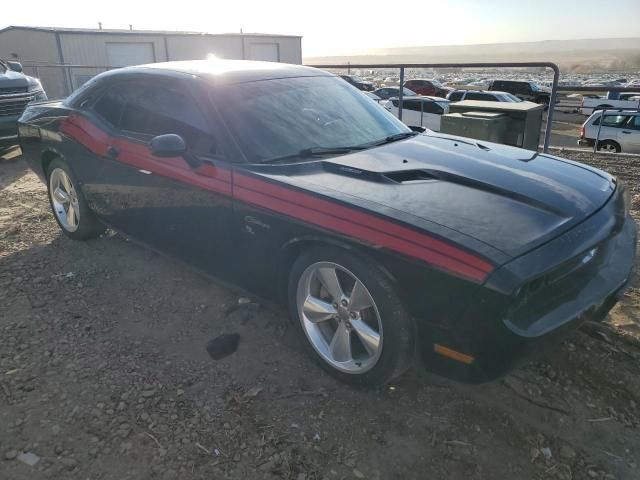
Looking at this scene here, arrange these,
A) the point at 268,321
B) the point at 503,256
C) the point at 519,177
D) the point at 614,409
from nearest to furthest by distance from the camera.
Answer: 1. the point at 503,256
2. the point at 614,409
3. the point at 519,177
4. the point at 268,321

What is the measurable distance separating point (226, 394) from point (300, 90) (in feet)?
6.98

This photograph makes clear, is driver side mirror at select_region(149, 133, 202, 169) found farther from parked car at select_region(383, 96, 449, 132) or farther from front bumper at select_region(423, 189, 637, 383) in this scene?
parked car at select_region(383, 96, 449, 132)

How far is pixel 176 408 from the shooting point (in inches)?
105

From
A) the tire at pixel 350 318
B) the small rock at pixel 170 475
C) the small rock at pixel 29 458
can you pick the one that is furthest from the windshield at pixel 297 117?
the small rock at pixel 29 458

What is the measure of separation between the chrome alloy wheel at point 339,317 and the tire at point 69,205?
8.83ft

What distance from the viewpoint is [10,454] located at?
7.73 feet

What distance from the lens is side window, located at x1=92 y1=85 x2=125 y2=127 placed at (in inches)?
157

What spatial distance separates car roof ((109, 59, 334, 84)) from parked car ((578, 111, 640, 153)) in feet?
40.0

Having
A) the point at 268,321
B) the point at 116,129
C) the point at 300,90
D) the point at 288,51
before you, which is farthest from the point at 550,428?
the point at 288,51

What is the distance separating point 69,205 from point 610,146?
14.3 m

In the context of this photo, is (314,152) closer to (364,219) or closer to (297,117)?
(297,117)

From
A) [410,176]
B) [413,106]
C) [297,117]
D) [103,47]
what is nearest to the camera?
Result: [410,176]

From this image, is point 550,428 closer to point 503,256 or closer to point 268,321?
point 503,256

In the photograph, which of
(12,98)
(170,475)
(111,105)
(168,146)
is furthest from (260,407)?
(12,98)
